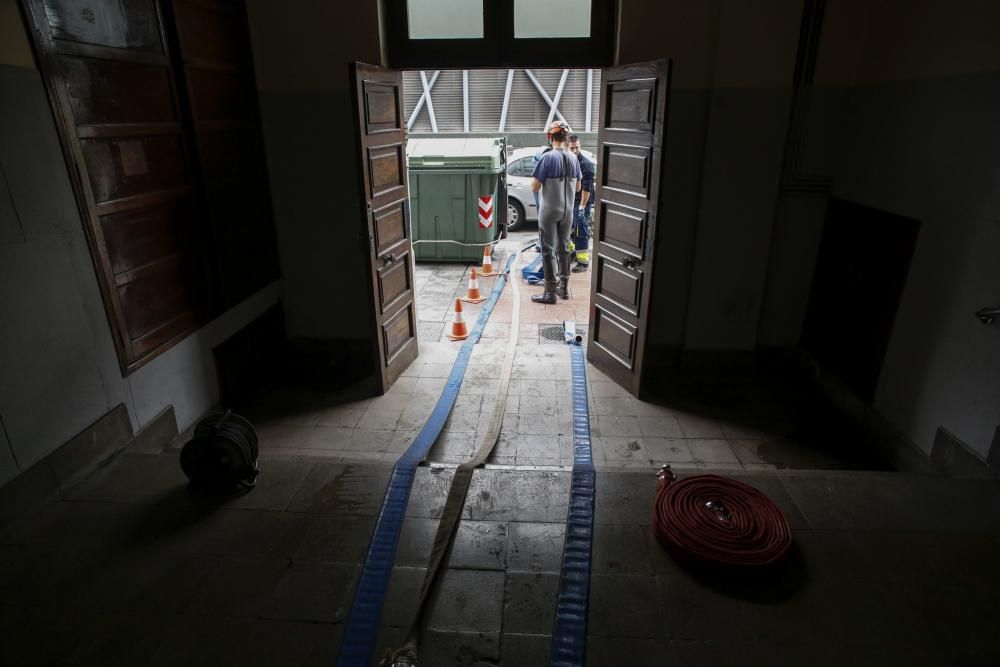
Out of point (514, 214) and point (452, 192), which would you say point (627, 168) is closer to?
point (452, 192)

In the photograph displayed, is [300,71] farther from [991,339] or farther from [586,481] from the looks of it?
[991,339]

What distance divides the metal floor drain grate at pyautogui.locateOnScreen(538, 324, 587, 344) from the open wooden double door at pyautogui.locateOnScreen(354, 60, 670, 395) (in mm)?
602

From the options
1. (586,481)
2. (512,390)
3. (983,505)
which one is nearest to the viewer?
(983,505)

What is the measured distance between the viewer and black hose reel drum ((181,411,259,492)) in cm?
296

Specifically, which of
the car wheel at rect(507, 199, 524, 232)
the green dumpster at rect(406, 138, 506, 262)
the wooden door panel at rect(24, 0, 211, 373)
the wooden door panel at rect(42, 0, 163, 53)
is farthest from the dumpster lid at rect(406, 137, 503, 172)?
the wooden door panel at rect(42, 0, 163, 53)

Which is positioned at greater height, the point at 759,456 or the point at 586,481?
the point at 586,481

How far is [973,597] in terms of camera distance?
237 centimetres

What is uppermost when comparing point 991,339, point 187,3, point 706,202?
point 187,3

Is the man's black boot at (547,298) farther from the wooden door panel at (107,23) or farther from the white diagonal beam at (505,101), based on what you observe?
the white diagonal beam at (505,101)

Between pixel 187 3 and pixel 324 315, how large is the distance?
8.45 ft

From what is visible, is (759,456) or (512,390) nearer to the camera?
(759,456)

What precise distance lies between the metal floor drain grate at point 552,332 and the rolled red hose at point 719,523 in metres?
3.08

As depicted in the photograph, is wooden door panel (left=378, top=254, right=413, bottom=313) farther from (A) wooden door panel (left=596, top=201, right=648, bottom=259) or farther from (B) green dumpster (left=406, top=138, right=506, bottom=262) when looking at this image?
(B) green dumpster (left=406, top=138, right=506, bottom=262)

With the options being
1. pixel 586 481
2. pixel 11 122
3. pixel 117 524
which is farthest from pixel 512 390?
pixel 11 122
